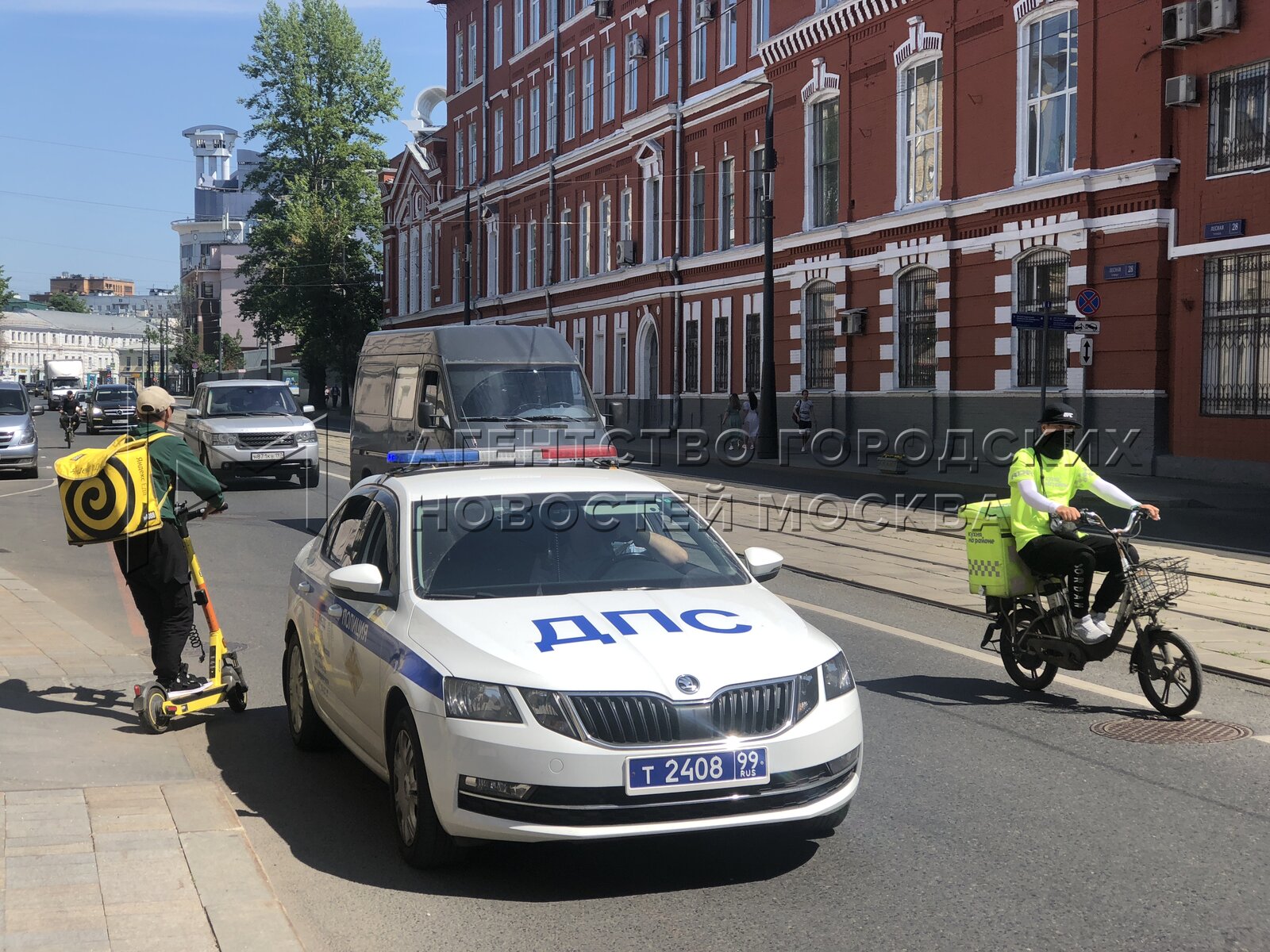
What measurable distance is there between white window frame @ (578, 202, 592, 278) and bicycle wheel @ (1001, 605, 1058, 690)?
43.8 metres

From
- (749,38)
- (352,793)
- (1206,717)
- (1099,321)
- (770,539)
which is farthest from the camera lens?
(749,38)

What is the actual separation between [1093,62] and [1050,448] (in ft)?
66.1

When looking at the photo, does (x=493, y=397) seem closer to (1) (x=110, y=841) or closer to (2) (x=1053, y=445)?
(2) (x=1053, y=445)

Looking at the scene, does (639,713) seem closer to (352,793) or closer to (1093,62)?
(352,793)

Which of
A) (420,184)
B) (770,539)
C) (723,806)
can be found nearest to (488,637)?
(723,806)

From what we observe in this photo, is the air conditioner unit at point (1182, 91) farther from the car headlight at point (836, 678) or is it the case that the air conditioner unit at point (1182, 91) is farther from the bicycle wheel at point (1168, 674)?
the car headlight at point (836, 678)

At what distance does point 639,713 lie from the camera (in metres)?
4.93

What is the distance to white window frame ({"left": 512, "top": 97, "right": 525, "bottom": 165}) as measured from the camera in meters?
58.5

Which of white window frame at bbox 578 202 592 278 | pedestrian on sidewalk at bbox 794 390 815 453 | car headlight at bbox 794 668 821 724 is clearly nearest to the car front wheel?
car headlight at bbox 794 668 821 724

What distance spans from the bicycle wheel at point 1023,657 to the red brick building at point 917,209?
52.5 ft

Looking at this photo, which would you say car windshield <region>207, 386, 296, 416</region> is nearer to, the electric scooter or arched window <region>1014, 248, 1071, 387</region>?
arched window <region>1014, 248, 1071, 387</region>

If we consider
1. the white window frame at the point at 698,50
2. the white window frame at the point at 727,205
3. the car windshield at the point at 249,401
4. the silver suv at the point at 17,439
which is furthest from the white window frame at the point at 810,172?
the silver suv at the point at 17,439

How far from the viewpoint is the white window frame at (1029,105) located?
1063 inches

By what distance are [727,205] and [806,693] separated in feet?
123
